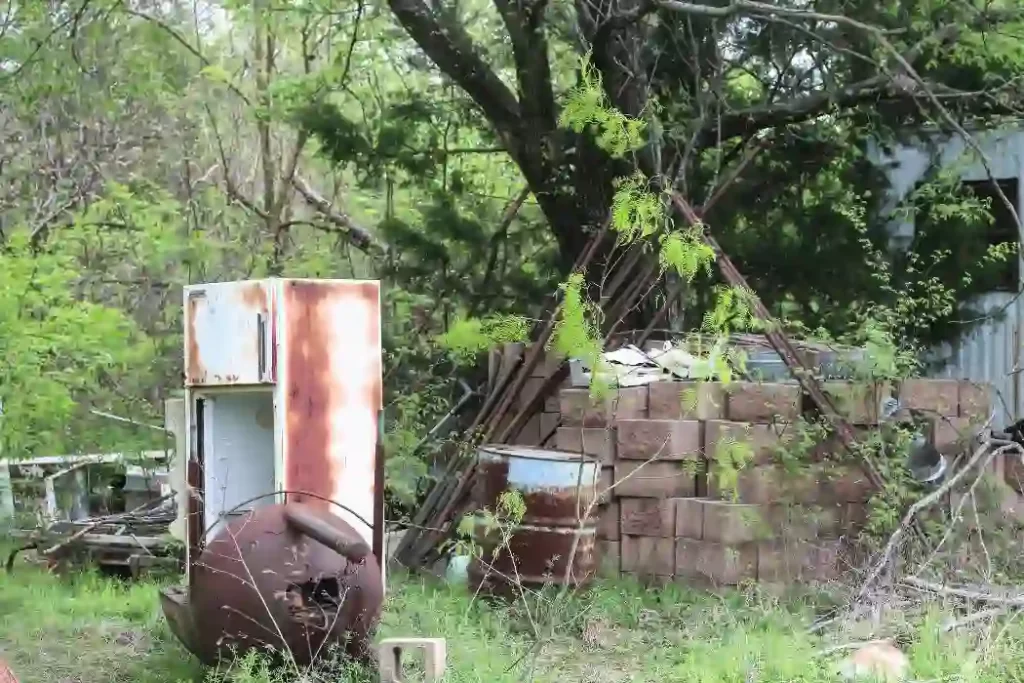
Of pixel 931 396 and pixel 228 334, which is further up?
pixel 228 334

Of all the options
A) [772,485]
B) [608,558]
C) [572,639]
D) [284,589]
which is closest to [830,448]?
[772,485]

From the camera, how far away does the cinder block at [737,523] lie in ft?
20.9

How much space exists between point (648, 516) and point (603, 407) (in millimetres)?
742

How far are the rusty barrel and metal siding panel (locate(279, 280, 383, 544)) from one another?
3.43ft

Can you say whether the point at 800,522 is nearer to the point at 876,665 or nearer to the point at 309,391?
the point at 876,665

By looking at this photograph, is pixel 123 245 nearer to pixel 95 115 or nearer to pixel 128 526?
pixel 95 115

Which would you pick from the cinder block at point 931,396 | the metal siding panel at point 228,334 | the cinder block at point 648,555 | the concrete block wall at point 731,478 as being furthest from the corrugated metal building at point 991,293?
the metal siding panel at point 228,334

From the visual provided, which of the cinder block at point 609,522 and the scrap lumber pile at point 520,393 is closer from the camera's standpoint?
the cinder block at point 609,522

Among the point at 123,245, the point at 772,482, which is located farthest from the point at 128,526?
the point at 772,482

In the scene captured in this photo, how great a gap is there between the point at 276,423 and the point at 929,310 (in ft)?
16.4

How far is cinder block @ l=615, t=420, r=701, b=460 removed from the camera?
22.0 feet

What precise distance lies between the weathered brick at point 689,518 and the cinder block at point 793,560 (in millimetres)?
373

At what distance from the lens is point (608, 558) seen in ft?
22.9

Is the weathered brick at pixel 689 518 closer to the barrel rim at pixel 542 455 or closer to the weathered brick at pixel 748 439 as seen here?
the weathered brick at pixel 748 439
